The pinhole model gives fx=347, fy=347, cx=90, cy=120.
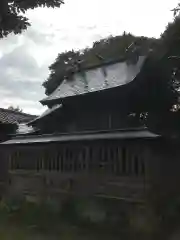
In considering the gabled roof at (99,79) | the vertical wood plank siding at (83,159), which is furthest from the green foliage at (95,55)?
the vertical wood plank siding at (83,159)

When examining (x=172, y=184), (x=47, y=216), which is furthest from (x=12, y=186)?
(x=172, y=184)

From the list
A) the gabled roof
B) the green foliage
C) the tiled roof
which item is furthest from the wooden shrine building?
the green foliage

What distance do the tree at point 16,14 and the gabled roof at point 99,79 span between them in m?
4.99

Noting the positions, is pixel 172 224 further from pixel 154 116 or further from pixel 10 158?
pixel 154 116

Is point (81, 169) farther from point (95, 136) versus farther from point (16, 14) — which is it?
point (16, 14)

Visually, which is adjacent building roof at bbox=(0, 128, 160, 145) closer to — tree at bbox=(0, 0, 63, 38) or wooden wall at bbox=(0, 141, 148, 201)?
wooden wall at bbox=(0, 141, 148, 201)

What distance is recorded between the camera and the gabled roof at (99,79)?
606 inches

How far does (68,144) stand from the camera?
11508mm

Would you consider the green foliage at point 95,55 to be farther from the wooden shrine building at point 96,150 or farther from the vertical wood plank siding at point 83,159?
the vertical wood plank siding at point 83,159

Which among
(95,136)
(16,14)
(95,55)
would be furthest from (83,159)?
(95,55)

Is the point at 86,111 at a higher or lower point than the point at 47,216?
higher

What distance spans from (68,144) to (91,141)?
43.7 inches

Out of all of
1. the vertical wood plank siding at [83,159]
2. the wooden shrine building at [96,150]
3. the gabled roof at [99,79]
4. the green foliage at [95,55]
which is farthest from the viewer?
the green foliage at [95,55]

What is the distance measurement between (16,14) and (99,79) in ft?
24.9
